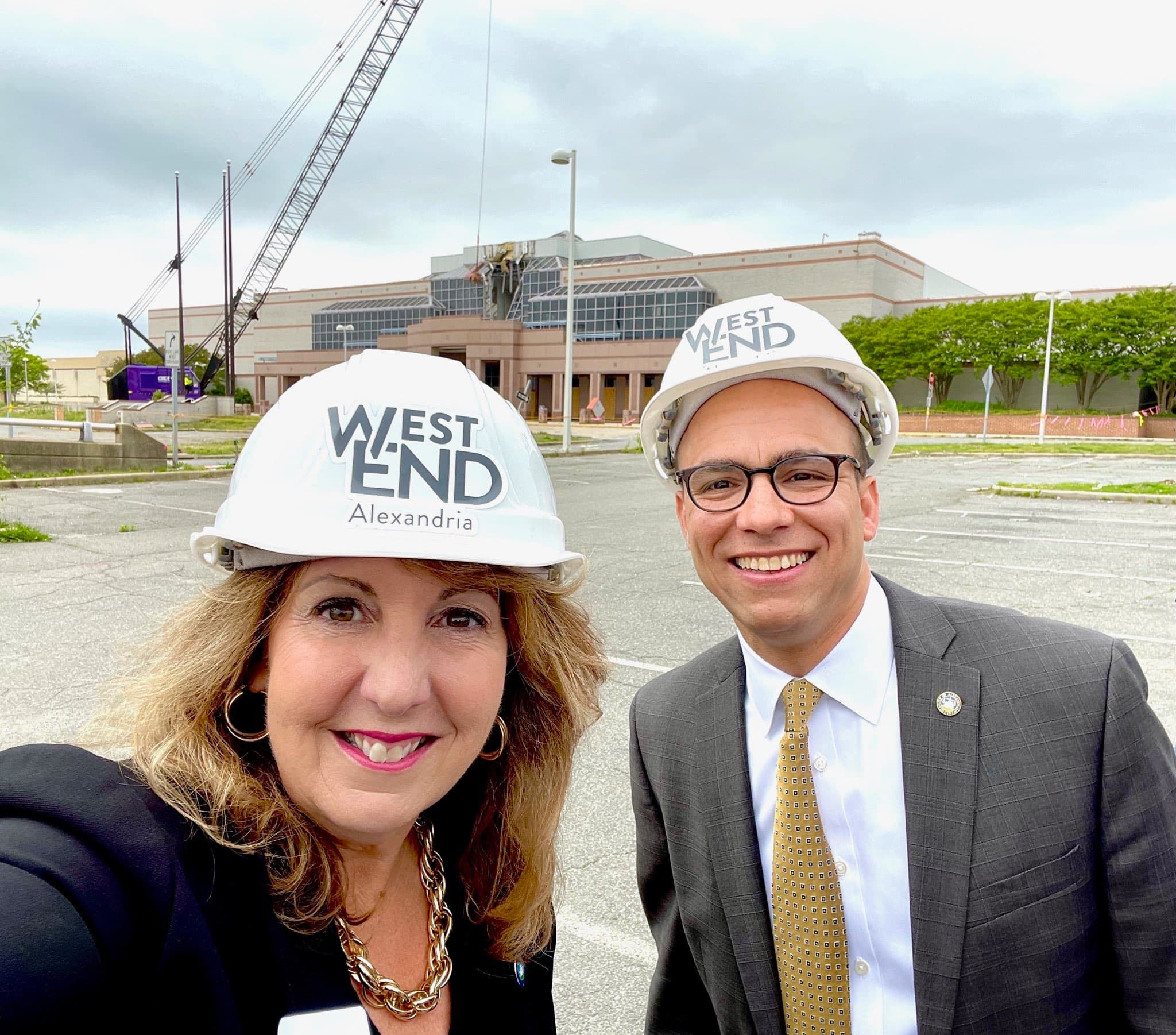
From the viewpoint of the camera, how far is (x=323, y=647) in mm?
1292

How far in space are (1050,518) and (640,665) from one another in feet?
32.8

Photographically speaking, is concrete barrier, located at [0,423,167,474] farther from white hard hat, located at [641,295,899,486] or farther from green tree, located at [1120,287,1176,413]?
green tree, located at [1120,287,1176,413]

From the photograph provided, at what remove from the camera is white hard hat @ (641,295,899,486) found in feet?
5.90

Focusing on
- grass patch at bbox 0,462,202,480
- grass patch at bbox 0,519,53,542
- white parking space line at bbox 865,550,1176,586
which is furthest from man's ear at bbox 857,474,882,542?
grass patch at bbox 0,462,202,480

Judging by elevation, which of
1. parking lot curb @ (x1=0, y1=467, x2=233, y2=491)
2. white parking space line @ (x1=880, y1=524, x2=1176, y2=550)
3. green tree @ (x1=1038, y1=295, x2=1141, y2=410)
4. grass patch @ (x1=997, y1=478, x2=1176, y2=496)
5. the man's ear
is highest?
green tree @ (x1=1038, y1=295, x2=1141, y2=410)

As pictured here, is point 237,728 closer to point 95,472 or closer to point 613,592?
point 613,592

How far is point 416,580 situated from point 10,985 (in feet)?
2.25

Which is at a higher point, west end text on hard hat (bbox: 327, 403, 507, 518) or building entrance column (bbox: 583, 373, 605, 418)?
building entrance column (bbox: 583, 373, 605, 418)

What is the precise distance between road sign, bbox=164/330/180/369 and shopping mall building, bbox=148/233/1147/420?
102 ft

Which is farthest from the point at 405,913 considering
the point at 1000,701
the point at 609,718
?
the point at 609,718

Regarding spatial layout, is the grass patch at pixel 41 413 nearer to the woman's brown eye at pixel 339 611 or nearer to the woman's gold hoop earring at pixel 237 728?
the woman's gold hoop earring at pixel 237 728

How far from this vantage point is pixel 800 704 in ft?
5.76

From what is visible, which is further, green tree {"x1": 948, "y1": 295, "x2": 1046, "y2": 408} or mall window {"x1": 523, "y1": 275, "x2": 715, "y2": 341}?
mall window {"x1": 523, "y1": 275, "x2": 715, "y2": 341}

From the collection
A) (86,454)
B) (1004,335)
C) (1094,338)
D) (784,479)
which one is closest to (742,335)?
(784,479)
